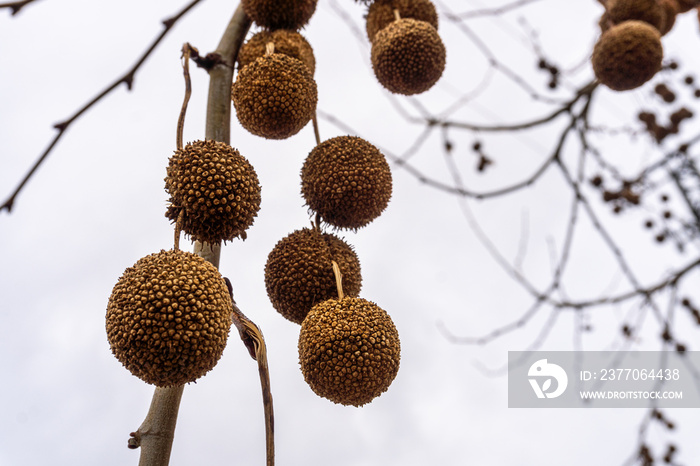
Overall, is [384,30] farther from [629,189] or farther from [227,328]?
[629,189]

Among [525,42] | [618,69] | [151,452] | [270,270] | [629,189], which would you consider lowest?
[151,452]

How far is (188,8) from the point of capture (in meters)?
0.72

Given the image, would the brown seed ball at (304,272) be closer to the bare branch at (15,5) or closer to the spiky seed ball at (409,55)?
the spiky seed ball at (409,55)

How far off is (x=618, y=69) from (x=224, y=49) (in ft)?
1.73

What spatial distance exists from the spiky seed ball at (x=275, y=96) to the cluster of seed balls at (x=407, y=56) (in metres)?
0.12

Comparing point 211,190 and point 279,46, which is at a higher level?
point 279,46

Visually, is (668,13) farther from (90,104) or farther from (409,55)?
(90,104)

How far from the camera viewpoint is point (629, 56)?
827mm

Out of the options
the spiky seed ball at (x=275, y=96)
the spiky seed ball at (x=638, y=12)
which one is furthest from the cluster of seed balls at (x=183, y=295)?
the spiky seed ball at (x=638, y=12)

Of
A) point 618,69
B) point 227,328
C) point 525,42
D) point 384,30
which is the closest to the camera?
point 227,328

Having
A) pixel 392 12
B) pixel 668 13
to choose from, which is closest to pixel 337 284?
pixel 392 12

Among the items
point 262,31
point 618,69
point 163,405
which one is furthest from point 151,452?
point 618,69

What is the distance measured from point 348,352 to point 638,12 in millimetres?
760

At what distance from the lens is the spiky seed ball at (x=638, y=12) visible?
0.94 meters
